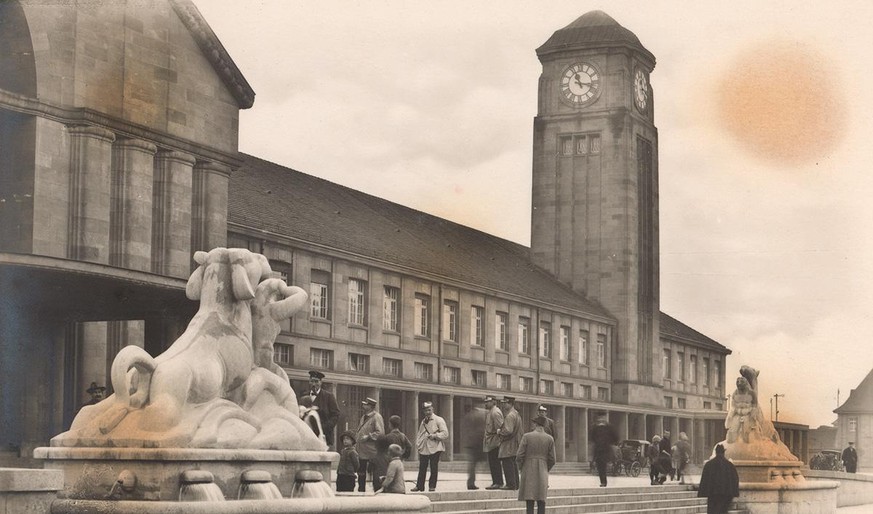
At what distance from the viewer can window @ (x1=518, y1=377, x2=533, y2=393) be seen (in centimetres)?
6600

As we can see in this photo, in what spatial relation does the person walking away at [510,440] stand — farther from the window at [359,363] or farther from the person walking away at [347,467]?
the window at [359,363]

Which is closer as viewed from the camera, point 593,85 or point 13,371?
point 13,371

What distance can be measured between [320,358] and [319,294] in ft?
7.37

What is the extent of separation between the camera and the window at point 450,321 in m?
59.2

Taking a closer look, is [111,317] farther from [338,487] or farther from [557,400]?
[557,400]

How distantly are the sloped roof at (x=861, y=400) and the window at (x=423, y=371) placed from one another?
50333mm

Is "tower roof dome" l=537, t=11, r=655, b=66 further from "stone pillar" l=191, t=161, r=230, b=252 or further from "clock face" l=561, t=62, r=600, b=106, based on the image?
"stone pillar" l=191, t=161, r=230, b=252

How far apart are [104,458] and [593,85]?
64798mm

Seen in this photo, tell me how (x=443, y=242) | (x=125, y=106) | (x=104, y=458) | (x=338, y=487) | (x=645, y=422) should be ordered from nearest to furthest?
(x=104, y=458), (x=338, y=487), (x=125, y=106), (x=443, y=242), (x=645, y=422)

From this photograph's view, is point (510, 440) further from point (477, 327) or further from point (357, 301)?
point (477, 327)

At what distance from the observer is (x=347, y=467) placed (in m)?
21.4

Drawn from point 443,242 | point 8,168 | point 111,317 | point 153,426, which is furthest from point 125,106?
point 443,242

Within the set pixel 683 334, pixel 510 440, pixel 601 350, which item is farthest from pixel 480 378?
pixel 510 440

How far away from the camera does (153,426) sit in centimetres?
1288
